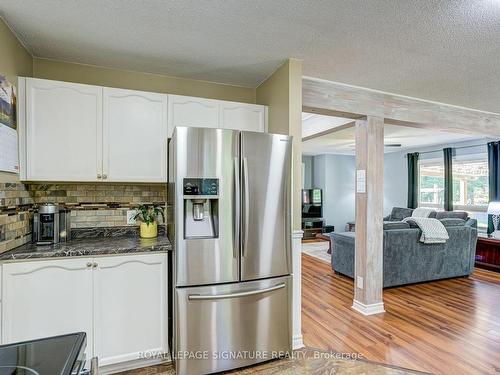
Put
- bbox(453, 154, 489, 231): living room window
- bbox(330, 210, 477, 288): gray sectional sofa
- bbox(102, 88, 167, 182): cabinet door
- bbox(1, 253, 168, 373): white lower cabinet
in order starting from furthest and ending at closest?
bbox(453, 154, 489, 231): living room window < bbox(330, 210, 477, 288): gray sectional sofa < bbox(102, 88, 167, 182): cabinet door < bbox(1, 253, 168, 373): white lower cabinet

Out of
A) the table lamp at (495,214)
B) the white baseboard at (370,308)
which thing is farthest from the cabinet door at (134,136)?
the table lamp at (495,214)

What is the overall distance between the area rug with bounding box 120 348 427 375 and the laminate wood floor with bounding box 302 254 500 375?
0.44 feet

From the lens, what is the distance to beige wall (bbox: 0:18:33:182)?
180 cm

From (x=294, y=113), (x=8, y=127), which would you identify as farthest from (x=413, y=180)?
(x=8, y=127)

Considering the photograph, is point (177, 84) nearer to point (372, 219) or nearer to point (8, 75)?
point (8, 75)

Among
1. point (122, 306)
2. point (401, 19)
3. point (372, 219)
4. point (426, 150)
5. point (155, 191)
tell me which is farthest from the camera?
point (426, 150)

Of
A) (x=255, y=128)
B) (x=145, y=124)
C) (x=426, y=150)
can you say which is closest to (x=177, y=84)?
(x=145, y=124)

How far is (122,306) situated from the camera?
1975 millimetres

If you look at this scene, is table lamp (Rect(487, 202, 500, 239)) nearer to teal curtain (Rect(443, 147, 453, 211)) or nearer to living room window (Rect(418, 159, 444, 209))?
teal curtain (Rect(443, 147, 453, 211))

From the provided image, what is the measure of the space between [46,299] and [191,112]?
1692 millimetres

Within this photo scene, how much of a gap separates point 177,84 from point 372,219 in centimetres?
244

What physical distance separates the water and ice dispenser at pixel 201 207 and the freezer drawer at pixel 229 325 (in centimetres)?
38

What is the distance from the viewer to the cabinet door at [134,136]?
221 cm

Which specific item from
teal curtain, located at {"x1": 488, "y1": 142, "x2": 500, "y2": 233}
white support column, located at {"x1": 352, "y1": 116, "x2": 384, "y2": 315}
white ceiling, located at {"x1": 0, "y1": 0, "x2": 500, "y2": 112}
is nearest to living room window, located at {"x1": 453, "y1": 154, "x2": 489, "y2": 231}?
teal curtain, located at {"x1": 488, "y1": 142, "x2": 500, "y2": 233}
